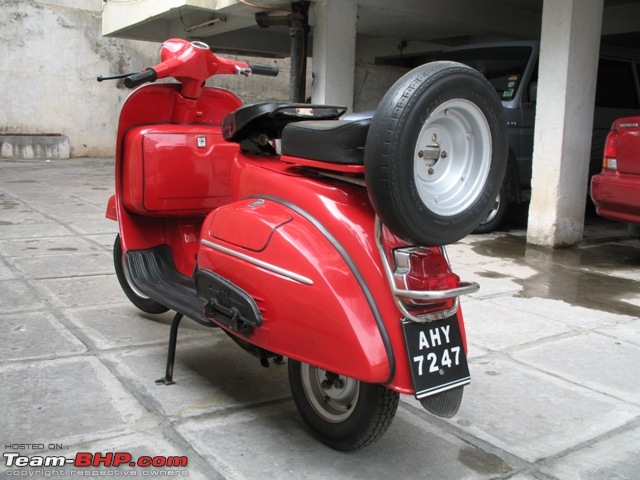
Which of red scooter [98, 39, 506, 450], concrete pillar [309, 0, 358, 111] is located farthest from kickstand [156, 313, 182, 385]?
concrete pillar [309, 0, 358, 111]

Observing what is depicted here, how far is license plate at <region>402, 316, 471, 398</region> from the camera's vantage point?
2.09 m

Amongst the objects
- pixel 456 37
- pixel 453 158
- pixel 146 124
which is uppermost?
pixel 456 37

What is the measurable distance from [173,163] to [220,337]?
970 millimetres

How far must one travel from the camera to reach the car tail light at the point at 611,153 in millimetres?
5734

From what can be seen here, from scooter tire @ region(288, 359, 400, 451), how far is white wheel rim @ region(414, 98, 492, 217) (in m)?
0.67

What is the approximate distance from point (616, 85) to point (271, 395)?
7.04 meters

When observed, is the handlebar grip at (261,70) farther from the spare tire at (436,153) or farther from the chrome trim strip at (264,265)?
the spare tire at (436,153)

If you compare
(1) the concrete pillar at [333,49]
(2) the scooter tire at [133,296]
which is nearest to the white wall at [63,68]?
(1) the concrete pillar at [333,49]

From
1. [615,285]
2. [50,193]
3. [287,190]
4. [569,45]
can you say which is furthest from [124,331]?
[50,193]

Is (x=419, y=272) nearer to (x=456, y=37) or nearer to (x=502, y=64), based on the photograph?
(x=502, y=64)

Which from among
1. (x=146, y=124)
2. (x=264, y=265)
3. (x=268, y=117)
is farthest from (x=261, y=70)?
(x=264, y=265)

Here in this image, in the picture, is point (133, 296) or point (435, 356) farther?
point (133, 296)

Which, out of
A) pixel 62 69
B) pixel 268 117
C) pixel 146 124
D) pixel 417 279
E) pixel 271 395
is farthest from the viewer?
pixel 62 69

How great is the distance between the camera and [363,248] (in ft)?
7.10
